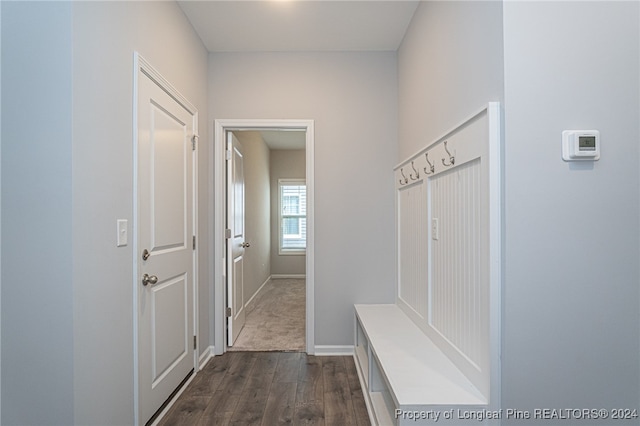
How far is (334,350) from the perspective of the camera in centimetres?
318

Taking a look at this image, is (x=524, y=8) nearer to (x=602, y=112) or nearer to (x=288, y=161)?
(x=602, y=112)

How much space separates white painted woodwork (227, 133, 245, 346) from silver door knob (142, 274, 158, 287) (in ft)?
3.94

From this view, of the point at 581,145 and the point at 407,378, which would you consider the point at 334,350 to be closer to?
the point at 407,378

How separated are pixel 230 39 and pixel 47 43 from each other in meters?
1.78

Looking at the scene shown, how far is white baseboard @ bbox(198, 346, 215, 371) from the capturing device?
9.45 feet

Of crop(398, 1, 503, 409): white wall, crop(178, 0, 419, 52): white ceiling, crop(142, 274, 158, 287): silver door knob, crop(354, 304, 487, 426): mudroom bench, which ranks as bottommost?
crop(354, 304, 487, 426): mudroom bench

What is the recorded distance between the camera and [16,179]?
1.39 meters

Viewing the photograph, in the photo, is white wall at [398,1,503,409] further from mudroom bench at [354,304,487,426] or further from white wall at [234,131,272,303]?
white wall at [234,131,272,303]

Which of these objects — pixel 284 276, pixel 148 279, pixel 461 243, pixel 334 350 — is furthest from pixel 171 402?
pixel 284 276

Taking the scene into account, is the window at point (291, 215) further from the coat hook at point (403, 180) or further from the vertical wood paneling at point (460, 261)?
the vertical wood paneling at point (460, 261)

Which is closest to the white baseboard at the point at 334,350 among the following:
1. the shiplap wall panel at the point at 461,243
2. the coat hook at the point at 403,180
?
the shiplap wall panel at the point at 461,243

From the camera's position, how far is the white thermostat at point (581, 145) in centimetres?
134

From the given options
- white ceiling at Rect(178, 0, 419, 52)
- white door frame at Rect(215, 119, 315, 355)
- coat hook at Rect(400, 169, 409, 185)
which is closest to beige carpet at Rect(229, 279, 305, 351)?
white door frame at Rect(215, 119, 315, 355)

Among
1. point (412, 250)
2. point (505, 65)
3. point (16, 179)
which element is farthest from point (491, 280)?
point (16, 179)
